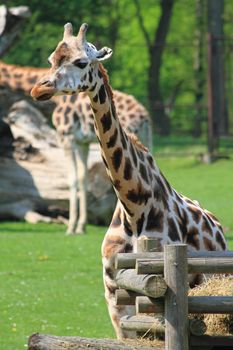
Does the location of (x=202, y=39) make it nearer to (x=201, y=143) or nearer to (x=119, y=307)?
(x=201, y=143)

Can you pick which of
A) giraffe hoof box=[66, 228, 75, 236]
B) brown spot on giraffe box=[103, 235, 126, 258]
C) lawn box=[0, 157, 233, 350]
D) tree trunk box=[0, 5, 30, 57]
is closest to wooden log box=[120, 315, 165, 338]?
brown spot on giraffe box=[103, 235, 126, 258]

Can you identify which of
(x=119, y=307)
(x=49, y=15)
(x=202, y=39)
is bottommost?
(x=202, y=39)

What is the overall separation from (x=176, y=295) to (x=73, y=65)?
82.6 inches

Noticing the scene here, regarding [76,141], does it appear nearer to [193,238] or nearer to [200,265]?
[193,238]

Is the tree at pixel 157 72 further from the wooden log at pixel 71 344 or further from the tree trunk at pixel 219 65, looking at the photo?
the wooden log at pixel 71 344

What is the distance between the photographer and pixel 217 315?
7.37m

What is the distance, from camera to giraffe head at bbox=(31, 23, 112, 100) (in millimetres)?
8367

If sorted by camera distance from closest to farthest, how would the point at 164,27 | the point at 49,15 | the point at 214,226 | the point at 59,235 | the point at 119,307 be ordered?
1. the point at 119,307
2. the point at 214,226
3. the point at 59,235
4. the point at 49,15
5. the point at 164,27

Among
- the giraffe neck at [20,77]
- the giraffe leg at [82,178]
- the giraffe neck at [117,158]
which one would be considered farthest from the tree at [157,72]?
the giraffe neck at [117,158]


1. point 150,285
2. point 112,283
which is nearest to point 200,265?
point 150,285

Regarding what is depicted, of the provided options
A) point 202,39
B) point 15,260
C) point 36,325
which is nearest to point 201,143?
point 202,39

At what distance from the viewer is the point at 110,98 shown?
343 inches

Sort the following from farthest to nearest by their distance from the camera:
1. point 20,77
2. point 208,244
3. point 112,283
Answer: point 20,77, point 208,244, point 112,283

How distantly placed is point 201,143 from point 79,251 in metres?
18.5
